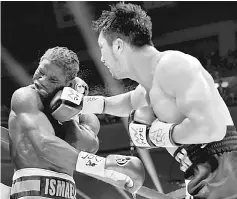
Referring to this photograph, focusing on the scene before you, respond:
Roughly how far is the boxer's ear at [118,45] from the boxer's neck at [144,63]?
1.8 inches

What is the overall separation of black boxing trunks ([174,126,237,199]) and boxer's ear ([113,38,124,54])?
1.57ft

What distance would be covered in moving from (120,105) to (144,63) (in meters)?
0.45

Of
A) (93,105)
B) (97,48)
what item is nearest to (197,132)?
(93,105)

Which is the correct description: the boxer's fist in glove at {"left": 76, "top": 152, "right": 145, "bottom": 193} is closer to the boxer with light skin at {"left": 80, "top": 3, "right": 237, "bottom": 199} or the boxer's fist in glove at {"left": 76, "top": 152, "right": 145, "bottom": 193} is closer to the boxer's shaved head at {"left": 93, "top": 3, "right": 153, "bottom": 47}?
the boxer with light skin at {"left": 80, "top": 3, "right": 237, "bottom": 199}

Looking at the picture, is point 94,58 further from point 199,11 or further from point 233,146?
point 233,146

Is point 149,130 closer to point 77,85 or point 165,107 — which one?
point 165,107

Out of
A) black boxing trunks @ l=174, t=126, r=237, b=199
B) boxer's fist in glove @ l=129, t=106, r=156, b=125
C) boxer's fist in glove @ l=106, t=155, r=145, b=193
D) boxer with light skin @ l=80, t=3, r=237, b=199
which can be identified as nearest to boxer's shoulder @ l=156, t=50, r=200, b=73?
boxer with light skin @ l=80, t=3, r=237, b=199

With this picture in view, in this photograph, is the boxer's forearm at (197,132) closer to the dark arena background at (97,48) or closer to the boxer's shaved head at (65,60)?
the boxer's shaved head at (65,60)

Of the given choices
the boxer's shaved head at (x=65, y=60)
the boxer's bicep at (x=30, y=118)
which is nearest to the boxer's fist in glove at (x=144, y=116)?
the boxer's bicep at (x=30, y=118)

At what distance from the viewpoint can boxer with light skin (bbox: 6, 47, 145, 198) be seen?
63.2 inches

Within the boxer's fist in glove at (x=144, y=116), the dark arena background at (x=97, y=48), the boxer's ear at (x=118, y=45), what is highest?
the boxer's ear at (x=118, y=45)

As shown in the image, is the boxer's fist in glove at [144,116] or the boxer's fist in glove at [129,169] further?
the boxer's fist in glove at [129,169]

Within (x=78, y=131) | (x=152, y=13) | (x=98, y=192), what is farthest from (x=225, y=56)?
(x=78, y=131)

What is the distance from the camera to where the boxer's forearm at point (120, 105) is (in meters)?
1.92
